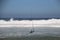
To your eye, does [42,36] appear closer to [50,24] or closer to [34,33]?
[34,33]

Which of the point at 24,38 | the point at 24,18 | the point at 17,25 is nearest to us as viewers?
the point at 24,38

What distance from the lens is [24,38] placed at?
0.98 m

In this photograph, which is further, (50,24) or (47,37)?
(50,24)

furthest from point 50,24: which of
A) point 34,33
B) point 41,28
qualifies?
point 34,33

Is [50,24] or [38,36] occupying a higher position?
[50,24]

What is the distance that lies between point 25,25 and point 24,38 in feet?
0.54

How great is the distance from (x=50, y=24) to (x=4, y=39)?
50 cm

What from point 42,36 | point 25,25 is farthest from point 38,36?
point 25,25

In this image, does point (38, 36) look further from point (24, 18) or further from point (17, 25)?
point (24, 18)

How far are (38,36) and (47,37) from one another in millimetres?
85

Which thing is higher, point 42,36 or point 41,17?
point 41,17

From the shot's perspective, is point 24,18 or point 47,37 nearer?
point 47,37

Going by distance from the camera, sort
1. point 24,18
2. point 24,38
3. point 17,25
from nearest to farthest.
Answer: point 24,38 < point 17,25 < point 24,18

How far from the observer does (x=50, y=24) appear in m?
1.13
